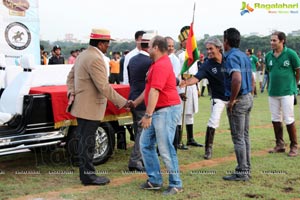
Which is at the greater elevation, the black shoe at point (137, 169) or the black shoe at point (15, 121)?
the black shoe at point (15, 121)

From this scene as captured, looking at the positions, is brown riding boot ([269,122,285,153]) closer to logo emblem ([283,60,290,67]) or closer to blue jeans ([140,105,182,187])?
logo emblem ([283,60,290,67])

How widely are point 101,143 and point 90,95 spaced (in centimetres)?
133

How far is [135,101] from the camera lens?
5.58 meters

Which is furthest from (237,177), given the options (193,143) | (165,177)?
(193,143)

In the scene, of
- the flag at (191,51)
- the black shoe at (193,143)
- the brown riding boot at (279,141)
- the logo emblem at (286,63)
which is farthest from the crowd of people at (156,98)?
the black shoe at (193,143)

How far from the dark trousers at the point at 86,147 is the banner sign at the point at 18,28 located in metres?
6.38

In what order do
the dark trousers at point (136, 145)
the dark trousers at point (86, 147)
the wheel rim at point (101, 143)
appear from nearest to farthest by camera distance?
the dark trousers at point (86, 147)
the dark trousers at point (136, 145)
the wheel rim at point (101, 143)

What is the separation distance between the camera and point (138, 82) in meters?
6.00

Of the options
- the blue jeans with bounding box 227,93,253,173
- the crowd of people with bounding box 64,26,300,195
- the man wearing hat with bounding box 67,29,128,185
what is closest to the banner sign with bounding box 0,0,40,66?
the crowd of people with bounding box 64,26,300,195

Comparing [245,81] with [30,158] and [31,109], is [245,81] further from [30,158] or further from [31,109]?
[30,158]

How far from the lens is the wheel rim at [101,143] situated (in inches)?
250

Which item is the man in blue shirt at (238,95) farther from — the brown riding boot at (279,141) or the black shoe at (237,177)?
the brown riding boot at (279,141)

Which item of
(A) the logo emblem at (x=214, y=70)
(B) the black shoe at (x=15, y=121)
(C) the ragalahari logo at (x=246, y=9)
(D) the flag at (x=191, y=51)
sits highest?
(C) the ragalahari logo at (x=246, y=9)

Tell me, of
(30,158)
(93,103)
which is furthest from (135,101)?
(30,158)
